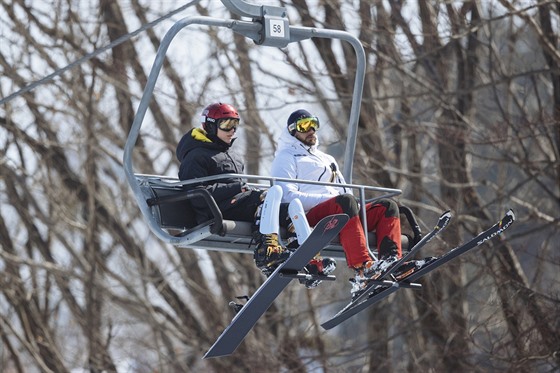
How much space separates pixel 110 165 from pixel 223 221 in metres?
14.1

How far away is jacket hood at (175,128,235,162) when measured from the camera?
9078 mm

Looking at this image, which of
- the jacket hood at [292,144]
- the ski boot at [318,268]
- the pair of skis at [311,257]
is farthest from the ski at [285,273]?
the jacket hood at [292,144]

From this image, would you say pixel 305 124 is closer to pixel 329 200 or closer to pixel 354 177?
pixel 329 200

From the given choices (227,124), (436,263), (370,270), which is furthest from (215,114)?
(436,263)

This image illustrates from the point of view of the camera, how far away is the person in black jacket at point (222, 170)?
876 cm

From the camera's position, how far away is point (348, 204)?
872 cm

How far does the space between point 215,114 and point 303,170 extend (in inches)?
28.5

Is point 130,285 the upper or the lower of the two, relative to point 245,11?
upper

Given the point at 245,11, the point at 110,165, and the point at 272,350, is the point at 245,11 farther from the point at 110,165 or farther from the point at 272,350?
the point at 110,165

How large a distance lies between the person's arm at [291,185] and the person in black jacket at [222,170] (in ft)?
0.58

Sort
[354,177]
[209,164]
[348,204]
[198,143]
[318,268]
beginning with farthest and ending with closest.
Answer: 1. [354,177]
2. [198,143]
3. [209,164]
4. [318,268]
5. [348,204]

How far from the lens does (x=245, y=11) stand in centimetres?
881

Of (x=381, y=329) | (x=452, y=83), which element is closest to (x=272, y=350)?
(x=381, y=329)

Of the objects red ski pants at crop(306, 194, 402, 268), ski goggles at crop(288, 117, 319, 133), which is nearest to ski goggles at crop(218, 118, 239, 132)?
ski goggles at crop(288, 117, 319, 133)
